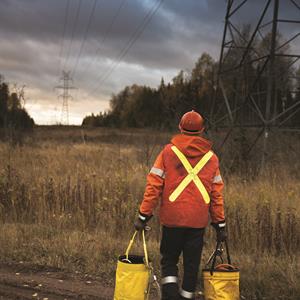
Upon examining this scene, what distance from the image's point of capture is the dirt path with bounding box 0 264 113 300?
16.9ft

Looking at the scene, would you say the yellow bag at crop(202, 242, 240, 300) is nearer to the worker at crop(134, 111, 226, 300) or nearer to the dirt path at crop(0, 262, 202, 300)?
the worker at crop(134, 111, 226, 300)

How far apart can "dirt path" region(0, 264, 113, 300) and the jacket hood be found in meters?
2.10

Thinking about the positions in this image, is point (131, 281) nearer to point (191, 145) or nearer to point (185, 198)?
point (185, 198)

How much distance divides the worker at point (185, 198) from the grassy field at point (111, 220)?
58.0 inches

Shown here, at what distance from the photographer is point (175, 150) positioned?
4211mm

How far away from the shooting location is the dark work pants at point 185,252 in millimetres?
4211

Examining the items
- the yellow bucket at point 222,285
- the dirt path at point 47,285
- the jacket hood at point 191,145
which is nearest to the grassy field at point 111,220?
the dirt path at point 47,285

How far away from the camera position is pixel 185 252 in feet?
14.1

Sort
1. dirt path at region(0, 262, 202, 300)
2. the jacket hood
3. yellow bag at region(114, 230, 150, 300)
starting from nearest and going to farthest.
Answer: yellow bag at region(114, 230, 150, 300), the jacket hood, dirt path at region(0, 262, 202, 300)

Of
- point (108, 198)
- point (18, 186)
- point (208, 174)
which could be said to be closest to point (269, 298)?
point (208, 174)

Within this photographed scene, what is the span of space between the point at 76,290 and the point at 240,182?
5.45 metres

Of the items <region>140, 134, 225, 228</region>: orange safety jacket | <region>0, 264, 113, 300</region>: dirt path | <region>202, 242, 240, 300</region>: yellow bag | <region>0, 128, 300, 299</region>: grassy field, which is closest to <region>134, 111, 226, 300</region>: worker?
<region>140, 134, 225, 228</region>: orange safety jacket

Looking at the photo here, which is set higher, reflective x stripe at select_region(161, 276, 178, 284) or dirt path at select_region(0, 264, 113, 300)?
reflective x stripe at select_region(161, 276, 178, 284)

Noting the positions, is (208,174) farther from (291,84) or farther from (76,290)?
(291,84)
